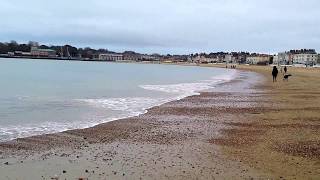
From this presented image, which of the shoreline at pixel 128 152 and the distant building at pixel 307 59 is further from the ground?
the shoreline at pixel 128 152

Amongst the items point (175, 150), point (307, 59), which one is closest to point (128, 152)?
point (175, 150)

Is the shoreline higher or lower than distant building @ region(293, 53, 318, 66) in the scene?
higher

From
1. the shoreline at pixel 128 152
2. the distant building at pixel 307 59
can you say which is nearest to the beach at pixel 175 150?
the shoreline at pixel 128 152

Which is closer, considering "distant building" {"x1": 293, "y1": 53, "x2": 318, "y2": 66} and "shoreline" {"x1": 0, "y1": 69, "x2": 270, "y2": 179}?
"shoreline" {"x1": 0, "y1": 69, "x2": 270, "y2": 179}

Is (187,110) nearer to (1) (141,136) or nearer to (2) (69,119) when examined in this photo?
(2) (69,119)

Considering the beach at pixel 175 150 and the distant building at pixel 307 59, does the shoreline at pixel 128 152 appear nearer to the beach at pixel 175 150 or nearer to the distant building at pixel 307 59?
the beach at pixel 175 150

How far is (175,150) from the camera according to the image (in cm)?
973

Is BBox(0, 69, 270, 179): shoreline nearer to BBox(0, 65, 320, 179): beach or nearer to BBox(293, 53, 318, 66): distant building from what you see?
BBox(0, 65, 320, 179): beach

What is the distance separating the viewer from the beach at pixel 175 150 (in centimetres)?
775

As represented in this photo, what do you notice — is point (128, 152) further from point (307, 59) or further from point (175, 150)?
point (307, 59)

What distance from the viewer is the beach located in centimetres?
775

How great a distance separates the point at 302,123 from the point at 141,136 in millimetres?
5192

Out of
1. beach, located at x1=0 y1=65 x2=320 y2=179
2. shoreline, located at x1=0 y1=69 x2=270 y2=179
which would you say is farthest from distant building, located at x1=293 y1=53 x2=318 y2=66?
shoreline, located at x1=0 y1=69 x2=270 y2=179

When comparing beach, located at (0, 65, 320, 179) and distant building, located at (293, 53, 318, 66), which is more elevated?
beach, located at (0, 65, 320, 179)
